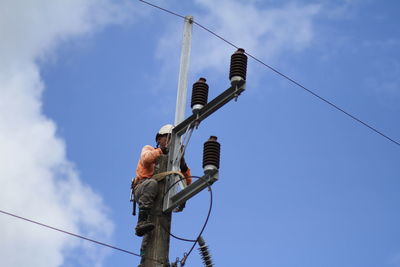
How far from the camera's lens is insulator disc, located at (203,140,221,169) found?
24.0 ft

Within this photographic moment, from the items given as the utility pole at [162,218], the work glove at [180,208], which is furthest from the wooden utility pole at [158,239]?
the work glove at [180,208]

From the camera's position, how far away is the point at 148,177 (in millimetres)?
8016

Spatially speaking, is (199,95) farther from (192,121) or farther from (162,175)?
(162,175)

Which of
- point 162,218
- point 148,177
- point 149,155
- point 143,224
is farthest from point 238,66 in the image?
point 143,224

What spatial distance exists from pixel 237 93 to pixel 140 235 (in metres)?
1.69

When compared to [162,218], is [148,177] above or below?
above

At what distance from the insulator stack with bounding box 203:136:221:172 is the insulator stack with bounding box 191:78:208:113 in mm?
529

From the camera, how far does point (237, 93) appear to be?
7.66m

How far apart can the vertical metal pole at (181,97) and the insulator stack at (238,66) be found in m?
0.84

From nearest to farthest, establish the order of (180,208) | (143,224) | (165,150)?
(143,224)
(180,208)
(165,150)

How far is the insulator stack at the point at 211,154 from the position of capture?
7.30 meters

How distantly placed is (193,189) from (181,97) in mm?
1451

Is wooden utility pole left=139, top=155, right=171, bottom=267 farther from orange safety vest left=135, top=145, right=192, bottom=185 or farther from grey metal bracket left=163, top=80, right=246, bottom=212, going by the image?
orange safety vest left=135, top=145, right=192, bottom=185

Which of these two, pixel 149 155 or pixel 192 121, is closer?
pixel 192 121
